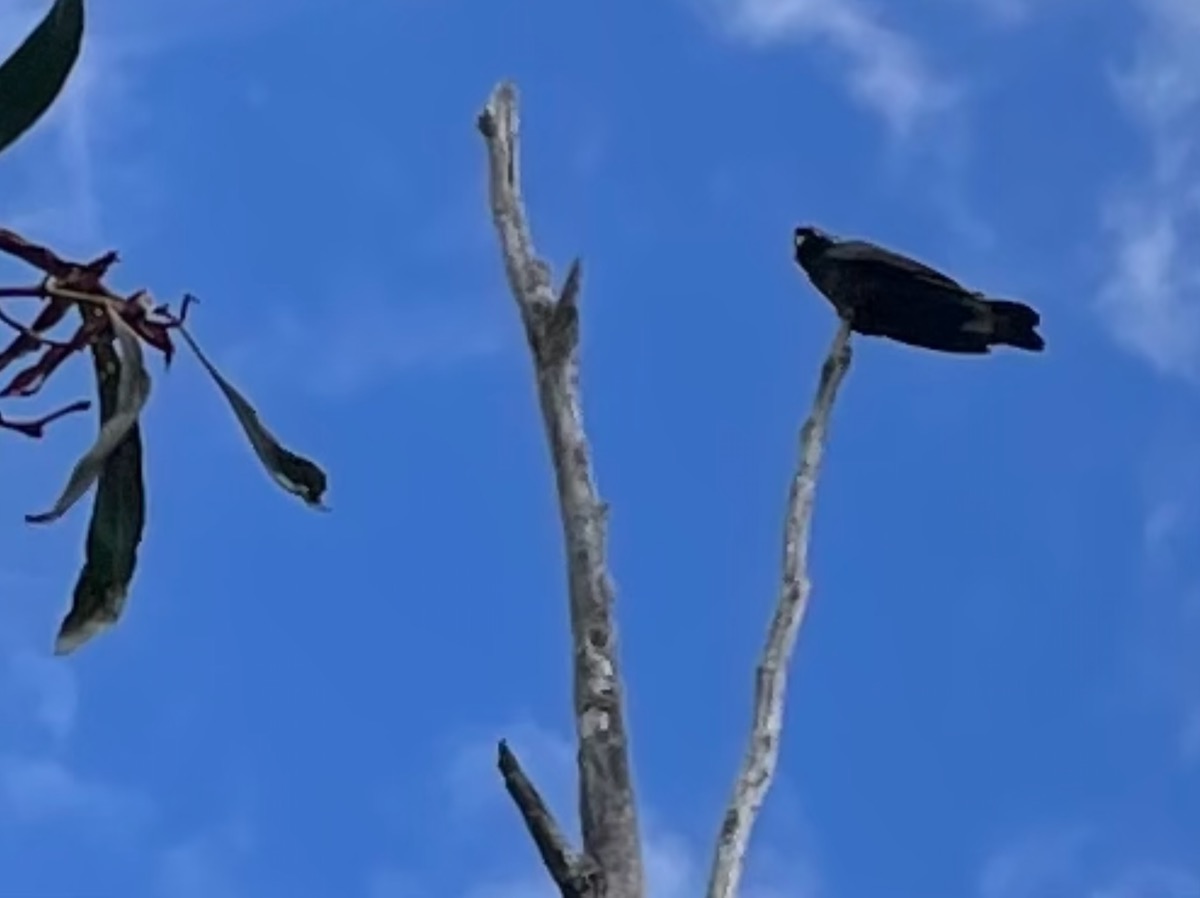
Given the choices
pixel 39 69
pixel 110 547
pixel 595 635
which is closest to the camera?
pixel 39 69

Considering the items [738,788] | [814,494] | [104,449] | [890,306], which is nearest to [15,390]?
[104,449]

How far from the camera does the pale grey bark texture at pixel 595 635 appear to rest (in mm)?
1544

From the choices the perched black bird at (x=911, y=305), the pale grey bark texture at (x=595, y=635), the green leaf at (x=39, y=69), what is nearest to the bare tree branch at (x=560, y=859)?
the pale grey bark texture at (x=595, y=635)

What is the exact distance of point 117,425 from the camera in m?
1.35

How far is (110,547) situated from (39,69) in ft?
1.09

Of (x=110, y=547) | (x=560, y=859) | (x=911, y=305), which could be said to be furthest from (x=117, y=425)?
(x=911, y=305)

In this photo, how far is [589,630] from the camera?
1.68 meters

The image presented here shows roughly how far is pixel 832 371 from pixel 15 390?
3.30ft

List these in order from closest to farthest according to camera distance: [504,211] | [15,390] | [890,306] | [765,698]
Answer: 1. [15,390]
2. [765,698]
3. [504,211]
4. [890,306]

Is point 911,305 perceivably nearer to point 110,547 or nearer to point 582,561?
point 582,561

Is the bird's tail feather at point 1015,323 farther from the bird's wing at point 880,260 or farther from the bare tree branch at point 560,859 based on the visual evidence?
the bare tree branch at point 560,859

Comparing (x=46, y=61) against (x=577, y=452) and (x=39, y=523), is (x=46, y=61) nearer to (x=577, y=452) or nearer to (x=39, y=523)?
(x=39, y=523)

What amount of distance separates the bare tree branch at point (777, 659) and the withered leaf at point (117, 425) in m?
0.57

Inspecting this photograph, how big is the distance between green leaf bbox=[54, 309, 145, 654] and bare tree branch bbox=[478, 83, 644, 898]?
Result: 1.22 feet
